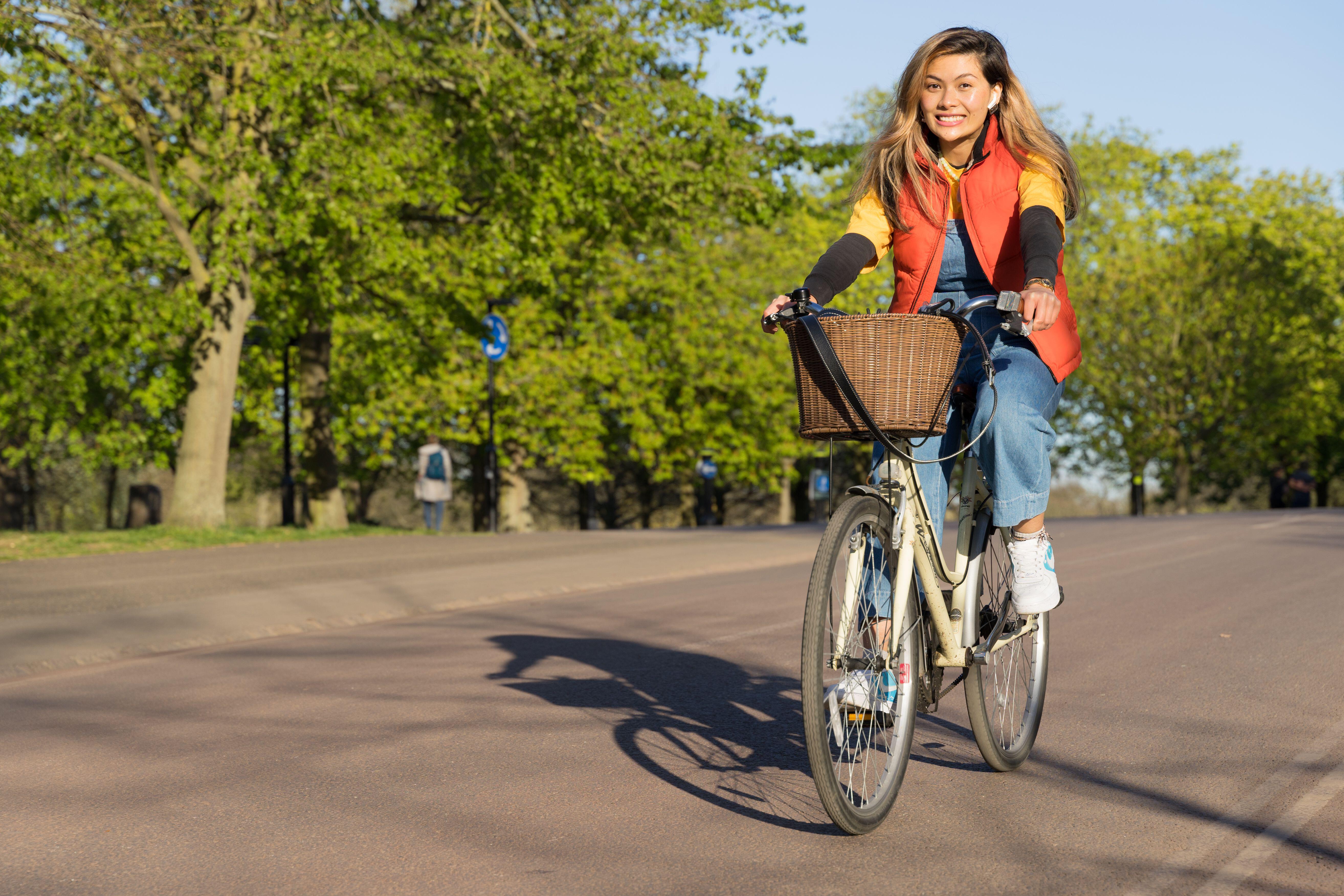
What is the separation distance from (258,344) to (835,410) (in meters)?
25.1

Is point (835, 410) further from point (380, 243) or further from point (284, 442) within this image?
point (284, 442)

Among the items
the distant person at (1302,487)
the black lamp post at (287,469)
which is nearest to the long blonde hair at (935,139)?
the black lamp post at (287,469)

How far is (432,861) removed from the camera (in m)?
3.38

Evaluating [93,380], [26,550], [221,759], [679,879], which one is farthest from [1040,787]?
[93,380]

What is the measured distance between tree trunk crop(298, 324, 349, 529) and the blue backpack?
11.4ft

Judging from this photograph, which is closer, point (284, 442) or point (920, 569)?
point (920, 569)

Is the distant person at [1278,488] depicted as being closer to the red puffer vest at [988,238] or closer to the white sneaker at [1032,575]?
the white sneaker at [1032,575]

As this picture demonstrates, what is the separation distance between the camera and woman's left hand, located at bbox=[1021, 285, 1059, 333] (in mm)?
3449

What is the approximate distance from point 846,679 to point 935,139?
1741mm

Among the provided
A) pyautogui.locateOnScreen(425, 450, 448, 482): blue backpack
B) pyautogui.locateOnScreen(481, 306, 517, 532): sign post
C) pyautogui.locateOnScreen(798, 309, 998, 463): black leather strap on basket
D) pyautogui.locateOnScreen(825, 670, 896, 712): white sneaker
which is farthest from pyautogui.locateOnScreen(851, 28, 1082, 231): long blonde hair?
pyautogui.locateOnScreen(425, 450, 448, 482): blue backpack

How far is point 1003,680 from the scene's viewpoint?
4344 millimetres

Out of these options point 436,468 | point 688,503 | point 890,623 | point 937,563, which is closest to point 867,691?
point 890,623

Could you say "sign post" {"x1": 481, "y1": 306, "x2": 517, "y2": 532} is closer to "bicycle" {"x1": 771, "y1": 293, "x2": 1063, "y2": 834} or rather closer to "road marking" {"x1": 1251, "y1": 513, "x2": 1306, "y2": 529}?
"road marking" {"x1": 1251, "y1": 513, "x2": 1306, "y2": 529}

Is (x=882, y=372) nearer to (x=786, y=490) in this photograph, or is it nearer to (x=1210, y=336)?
(x=786, y=490)
